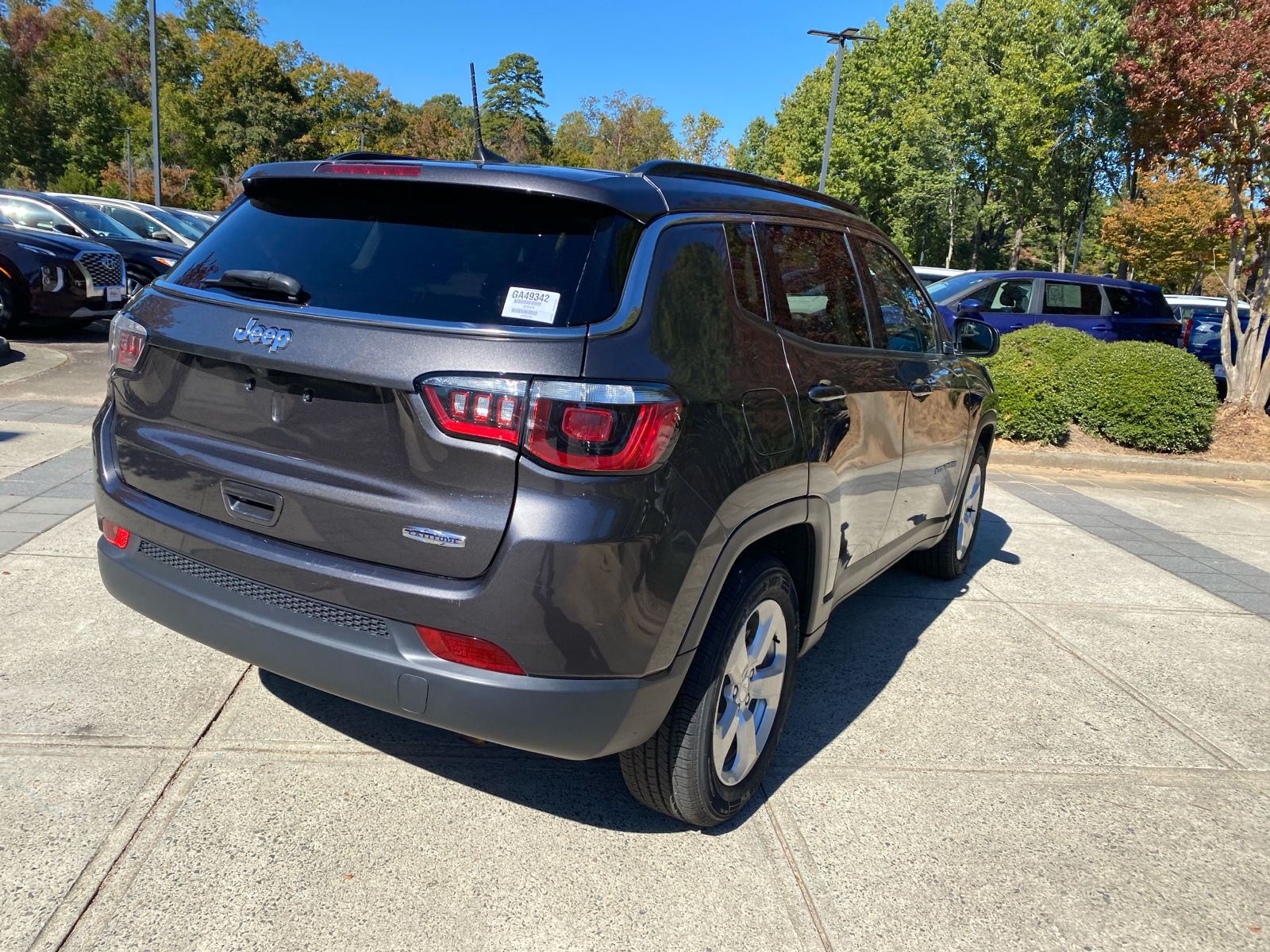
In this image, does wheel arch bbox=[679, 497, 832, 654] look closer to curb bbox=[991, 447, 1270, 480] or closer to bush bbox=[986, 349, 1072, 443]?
curb bbox=[991, 447, 1270, 480]

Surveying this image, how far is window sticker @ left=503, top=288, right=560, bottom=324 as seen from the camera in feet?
7.21

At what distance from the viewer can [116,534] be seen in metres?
2.77

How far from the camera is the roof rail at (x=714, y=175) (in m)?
2.71

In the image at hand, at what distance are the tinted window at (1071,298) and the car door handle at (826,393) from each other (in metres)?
10.5

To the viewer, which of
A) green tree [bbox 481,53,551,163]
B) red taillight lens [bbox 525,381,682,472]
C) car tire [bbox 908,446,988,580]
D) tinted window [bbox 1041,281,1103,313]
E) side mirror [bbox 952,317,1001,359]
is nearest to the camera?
red taillight lens [bbox 525,381,682,472]

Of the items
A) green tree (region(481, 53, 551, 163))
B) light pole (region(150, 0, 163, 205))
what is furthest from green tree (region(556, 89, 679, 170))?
light pole (region(150, 0, 163, 205))

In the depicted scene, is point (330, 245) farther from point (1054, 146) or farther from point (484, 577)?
point (1054, 146)

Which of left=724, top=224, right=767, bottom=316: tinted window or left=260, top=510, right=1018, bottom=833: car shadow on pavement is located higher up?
left=724, top=224, right=767, bottom=316: tinted window

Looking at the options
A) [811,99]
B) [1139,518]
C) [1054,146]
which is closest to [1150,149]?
[1139,518]

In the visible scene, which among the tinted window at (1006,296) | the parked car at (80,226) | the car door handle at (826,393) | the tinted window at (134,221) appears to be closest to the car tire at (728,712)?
the car door handle at (826,393)

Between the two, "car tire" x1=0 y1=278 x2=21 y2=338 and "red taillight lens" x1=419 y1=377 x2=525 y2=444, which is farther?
"car tire" x1=0 y1=278 x2=21 y2=338

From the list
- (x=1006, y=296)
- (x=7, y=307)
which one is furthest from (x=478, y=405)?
(x=1006, y=296)

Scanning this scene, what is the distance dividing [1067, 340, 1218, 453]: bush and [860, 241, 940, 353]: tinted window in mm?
6197

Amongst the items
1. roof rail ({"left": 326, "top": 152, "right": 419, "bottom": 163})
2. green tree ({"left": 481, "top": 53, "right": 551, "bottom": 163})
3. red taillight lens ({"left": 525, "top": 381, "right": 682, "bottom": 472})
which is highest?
green tree ({"left": 481, "top": 53, "right": 551, "bottom": 163})
